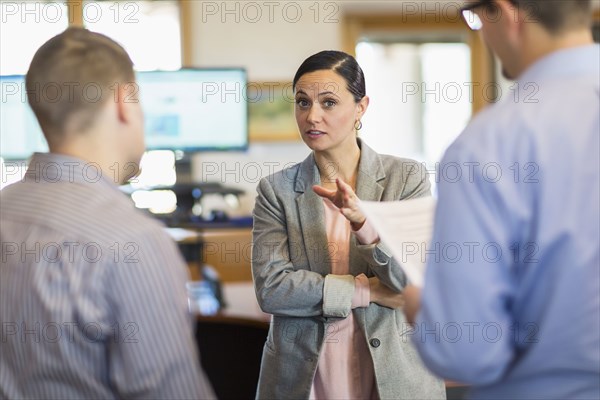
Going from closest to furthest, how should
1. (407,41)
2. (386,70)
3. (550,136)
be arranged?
(550,136), (407,41), (386,70)

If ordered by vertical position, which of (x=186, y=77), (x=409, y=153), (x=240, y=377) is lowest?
(x=240, y=377)

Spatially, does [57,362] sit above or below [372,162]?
below

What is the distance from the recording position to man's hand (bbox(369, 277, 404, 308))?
1938 mm

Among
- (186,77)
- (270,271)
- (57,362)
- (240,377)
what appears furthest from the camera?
(186,77)

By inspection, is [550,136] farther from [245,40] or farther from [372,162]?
[245,40]

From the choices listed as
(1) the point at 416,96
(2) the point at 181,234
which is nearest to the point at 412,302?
(2) the point at 181,234

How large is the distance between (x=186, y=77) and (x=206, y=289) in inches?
41.9

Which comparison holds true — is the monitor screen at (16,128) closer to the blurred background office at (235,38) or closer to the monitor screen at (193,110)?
the monitor screen at (193,110)

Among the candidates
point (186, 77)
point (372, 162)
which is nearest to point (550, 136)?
point (372, 162)

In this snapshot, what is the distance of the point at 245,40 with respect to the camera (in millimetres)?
6047

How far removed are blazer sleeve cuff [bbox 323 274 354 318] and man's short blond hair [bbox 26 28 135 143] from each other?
804mm

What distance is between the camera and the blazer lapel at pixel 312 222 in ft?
6.61

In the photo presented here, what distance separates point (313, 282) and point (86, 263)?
80 cm

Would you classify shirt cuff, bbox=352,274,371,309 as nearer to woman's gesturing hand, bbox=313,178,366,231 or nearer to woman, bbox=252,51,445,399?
woman, bbox=252,51,445,399
